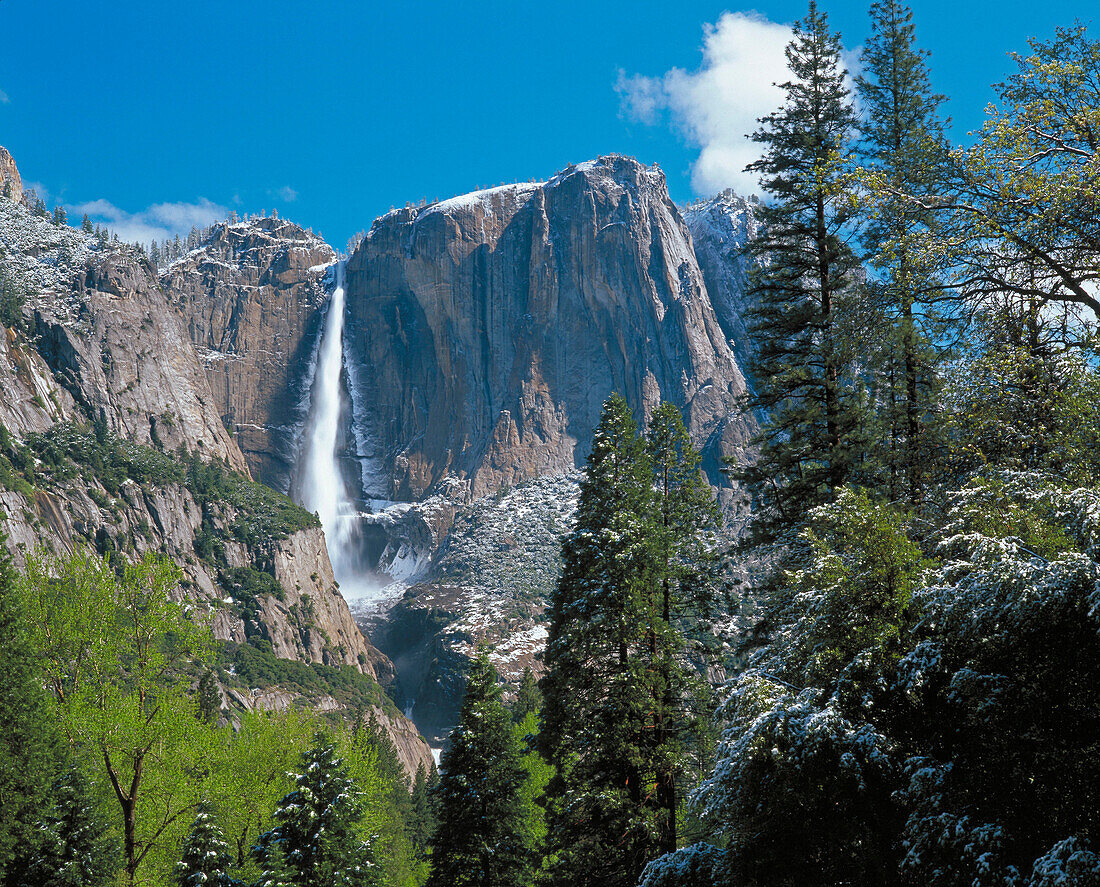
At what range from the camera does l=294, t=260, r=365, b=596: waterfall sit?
168125 mm

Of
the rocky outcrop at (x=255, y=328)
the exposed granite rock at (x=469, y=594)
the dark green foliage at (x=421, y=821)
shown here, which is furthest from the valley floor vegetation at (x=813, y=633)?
the rocky outcrop at (x=255, y=328)

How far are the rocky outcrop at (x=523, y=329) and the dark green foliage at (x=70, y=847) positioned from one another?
145518mm

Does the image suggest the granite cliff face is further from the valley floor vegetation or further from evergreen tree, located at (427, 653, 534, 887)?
the valley floor vegetation

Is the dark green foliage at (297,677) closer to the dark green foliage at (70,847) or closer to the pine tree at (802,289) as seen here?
the dark green foliage at (70,847)

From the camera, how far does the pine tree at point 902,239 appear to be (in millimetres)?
8836

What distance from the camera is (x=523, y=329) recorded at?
170625 millimetres

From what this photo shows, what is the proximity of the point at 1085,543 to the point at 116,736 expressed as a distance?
16927mm

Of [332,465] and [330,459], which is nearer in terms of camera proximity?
[332,465]

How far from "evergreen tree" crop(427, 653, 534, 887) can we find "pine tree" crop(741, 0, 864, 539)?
35.5 feet

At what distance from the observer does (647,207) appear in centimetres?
17338

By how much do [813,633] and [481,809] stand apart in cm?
1609

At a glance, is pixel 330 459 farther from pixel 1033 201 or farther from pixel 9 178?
pixel 1033 201

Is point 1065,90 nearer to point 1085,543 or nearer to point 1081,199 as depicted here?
point 1081,199

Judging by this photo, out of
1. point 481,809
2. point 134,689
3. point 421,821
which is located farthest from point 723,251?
point 134,689
